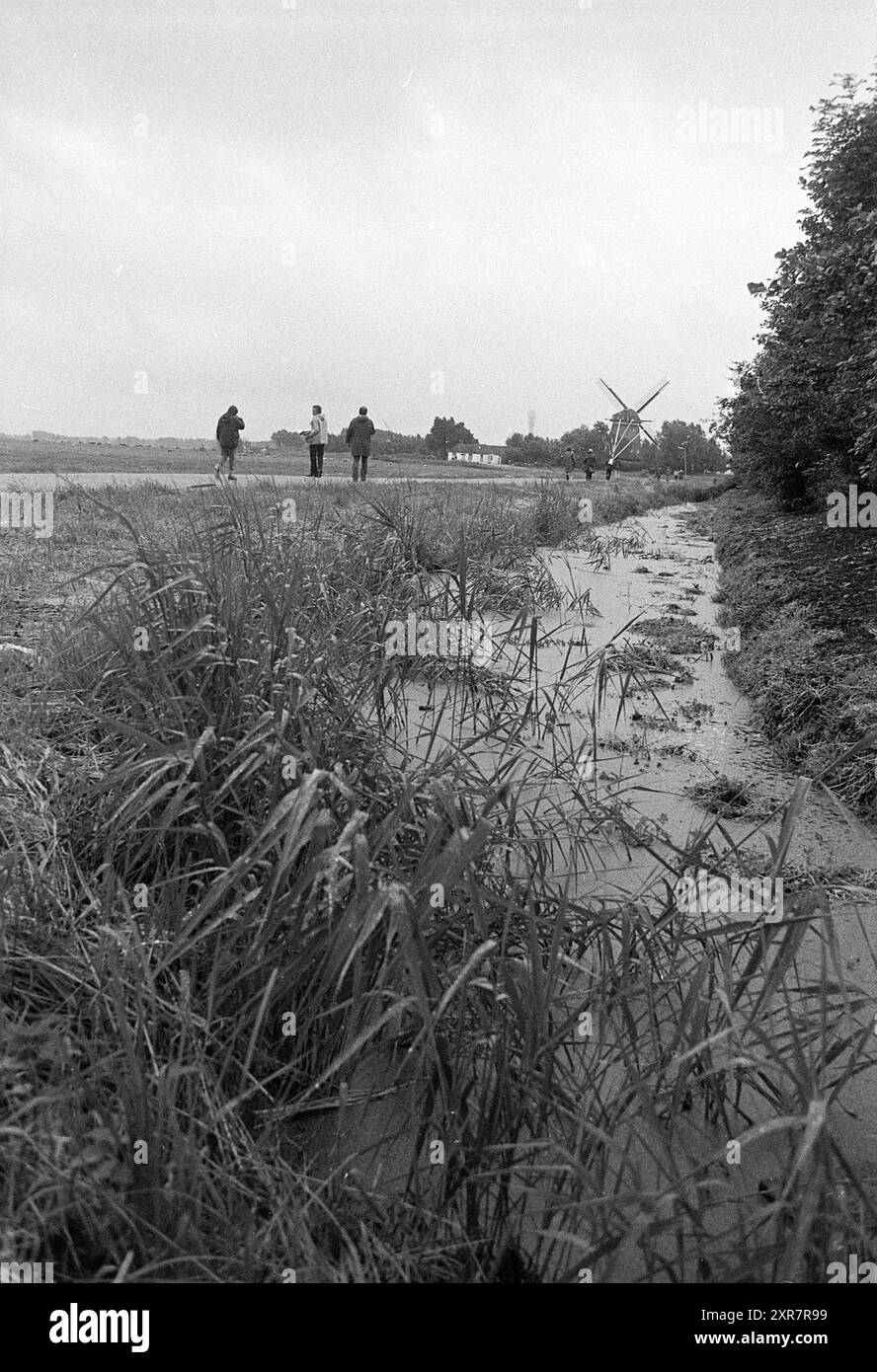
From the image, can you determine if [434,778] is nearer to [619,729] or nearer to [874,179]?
[619,729]

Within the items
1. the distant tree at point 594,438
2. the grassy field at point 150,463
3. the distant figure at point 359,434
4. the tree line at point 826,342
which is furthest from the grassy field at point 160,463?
the distant tree at point 594,438

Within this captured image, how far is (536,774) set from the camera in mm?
3549

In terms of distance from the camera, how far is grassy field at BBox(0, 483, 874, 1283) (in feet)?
5.76

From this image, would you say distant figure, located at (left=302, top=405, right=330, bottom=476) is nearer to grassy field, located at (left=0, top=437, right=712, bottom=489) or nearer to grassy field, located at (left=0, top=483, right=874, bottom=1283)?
grassy field, located at (left=0, top=437, right=712, bottom=489)

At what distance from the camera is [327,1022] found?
93.5 inches

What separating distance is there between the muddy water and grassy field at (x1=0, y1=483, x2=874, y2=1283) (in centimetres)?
7

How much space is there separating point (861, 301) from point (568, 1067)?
9.32m

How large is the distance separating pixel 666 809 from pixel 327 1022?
2045 mm

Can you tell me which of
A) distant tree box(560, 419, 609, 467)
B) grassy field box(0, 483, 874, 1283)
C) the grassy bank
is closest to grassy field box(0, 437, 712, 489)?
the grassy bank

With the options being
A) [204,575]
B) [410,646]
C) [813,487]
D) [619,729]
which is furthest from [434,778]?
[813,487]

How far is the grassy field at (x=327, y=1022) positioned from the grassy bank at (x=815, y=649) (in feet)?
2.75

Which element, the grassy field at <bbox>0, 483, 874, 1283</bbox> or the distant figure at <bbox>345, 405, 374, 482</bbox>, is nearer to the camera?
the grassy field at <bbox>0, 483, 874, 1283</bbox>

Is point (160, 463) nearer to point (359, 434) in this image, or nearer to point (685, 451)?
point (359, 434)

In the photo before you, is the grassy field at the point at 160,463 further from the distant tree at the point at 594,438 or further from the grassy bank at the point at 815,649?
the distant tree at the point at 594,438
